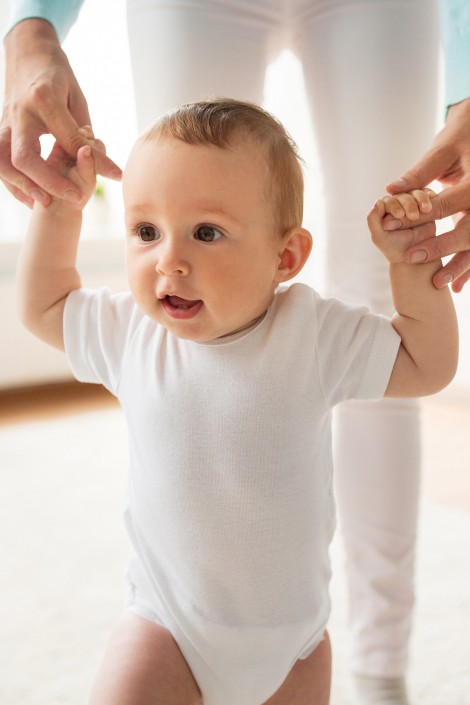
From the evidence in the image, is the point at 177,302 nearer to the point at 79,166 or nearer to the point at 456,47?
the point at 79,166

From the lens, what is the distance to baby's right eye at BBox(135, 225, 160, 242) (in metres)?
0.82

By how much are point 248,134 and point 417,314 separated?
0.26 m

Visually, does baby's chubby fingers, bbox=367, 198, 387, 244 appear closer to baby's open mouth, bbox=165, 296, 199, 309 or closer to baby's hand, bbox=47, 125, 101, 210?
baby's open mouth, bbox=165, 296, 199, 309

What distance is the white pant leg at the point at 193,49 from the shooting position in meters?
0.98

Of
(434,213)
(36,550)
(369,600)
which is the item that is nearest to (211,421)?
(434,213)

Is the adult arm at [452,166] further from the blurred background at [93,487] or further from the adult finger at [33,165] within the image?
the adult finger at [33,165]

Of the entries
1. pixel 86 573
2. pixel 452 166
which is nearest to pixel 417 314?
pixel 452 166

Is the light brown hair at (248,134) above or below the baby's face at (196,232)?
above

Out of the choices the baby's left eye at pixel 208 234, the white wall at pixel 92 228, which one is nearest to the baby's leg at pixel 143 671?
the baby's left eye at pixel 208 234

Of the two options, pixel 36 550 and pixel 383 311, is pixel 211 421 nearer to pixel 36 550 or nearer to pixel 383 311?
pixel 383 311

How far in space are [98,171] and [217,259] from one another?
0.74 ft

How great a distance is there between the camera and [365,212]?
105 cm

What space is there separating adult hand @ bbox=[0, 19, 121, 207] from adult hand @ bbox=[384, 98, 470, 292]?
1.14 ft

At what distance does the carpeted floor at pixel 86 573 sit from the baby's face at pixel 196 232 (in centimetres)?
69
